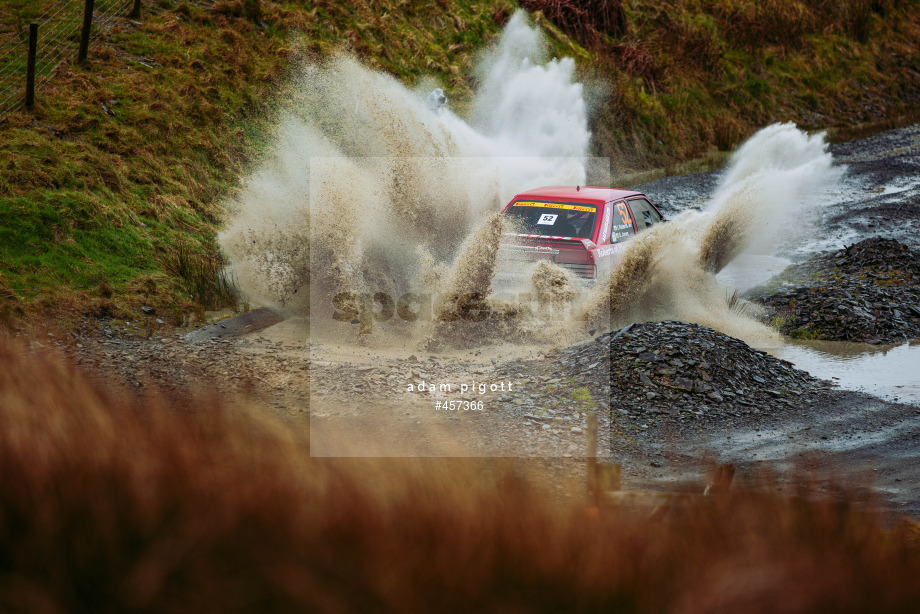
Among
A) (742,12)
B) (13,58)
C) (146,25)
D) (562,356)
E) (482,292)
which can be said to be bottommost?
(562,356)

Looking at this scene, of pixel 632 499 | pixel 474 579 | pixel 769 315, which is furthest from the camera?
pixel 769 315

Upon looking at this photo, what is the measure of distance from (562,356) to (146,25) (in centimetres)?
1375

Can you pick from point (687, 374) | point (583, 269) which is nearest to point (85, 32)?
point (583, 269)

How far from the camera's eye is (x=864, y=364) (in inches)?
372

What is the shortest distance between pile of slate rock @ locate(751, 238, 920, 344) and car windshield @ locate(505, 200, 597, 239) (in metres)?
3.41

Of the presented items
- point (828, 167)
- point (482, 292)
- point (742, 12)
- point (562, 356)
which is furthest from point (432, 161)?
point (742, 12)

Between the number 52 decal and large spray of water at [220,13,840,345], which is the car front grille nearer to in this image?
large spray of water at [220,13,840,345]

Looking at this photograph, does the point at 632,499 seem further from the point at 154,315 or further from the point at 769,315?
the point at 769,315

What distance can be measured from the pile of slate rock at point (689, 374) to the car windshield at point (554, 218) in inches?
66.3

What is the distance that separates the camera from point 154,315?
31.4ft

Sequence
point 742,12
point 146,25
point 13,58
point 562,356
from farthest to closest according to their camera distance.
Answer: point 742,12 < point 146,25 < point 13,58 < point 562,356

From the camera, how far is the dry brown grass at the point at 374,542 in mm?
2568

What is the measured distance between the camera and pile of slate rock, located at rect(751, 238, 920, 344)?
10641 millimetres

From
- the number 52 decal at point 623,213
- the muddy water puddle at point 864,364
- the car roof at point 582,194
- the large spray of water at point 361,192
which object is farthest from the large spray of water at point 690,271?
the large spray of water at point 361,192
